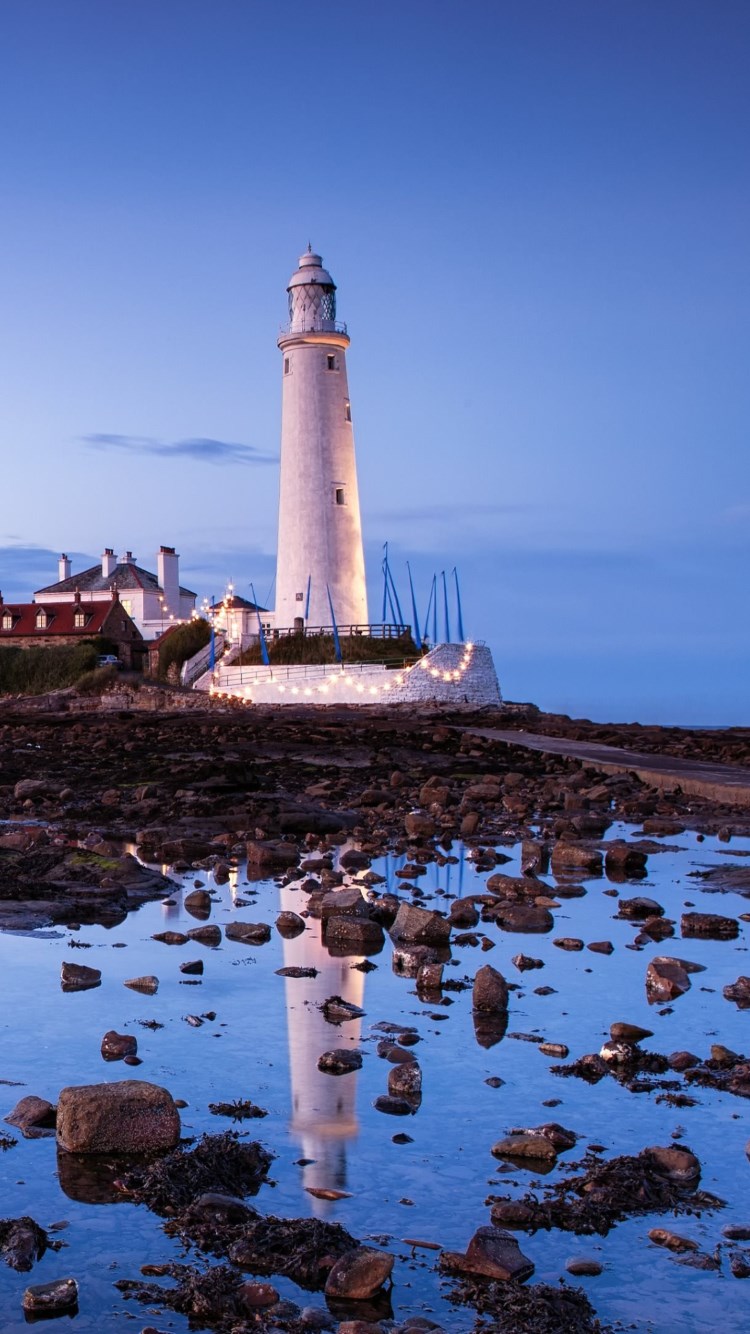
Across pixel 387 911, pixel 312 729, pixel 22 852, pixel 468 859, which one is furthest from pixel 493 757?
pixel 387 911

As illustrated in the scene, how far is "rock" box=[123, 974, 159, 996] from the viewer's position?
776 cm

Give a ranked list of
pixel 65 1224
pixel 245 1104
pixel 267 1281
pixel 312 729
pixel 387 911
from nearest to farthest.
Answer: pixel 267 1281 < pixel 65 1224 < pixel 245 1104 < pixel 387 911 < pixel 312 729

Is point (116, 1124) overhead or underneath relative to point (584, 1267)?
overhead

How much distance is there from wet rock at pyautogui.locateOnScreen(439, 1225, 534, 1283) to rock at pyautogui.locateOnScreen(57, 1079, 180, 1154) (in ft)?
4.72

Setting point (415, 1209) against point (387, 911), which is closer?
point (415, 1209)

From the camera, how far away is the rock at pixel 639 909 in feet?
34.2

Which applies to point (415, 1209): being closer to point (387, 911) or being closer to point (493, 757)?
point (387, 911)

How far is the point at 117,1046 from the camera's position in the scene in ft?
21.1

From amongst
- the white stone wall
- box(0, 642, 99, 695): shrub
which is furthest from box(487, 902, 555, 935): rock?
box(0, 642, 99, 695): shrub

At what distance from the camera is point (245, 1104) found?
559cm

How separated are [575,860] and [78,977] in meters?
6.27

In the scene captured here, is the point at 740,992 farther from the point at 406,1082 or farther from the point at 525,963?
the point at 406,1082

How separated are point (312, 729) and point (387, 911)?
978 inches

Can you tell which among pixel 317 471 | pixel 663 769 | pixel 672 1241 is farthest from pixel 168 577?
pixel 672 1241
